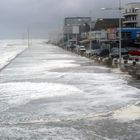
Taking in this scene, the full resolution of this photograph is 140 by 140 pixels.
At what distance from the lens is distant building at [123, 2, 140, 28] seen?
11924 centimetres

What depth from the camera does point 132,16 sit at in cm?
12088

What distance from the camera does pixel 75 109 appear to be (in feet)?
55.1

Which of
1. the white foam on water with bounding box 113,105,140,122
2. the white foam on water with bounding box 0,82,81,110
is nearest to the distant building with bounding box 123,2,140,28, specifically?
the white foam on water with bounding box 0,82,81,110

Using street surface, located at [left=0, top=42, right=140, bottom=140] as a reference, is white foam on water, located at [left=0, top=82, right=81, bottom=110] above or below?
below

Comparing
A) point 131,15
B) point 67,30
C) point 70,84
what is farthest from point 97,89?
point 67,30

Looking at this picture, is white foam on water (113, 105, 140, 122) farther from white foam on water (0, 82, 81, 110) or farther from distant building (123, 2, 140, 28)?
distant building (123, 2, 140, 28)

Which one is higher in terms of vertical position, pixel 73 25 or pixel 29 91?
pixel 73 25

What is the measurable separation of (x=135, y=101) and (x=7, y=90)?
24.3 ft

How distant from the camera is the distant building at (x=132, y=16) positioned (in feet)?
391

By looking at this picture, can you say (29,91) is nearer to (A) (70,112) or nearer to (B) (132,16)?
(A) (70,112)

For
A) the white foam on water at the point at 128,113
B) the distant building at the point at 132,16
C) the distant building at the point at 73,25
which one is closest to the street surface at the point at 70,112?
the white foam on water at the point at 128,113

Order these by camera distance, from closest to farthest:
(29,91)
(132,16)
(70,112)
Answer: (70,112) < (29,91) < (132,16)

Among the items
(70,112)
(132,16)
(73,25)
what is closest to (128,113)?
(70,112)

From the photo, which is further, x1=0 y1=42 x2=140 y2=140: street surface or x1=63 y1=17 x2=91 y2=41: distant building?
x1=63 y1=17 x2=91 y2=41: distant building
